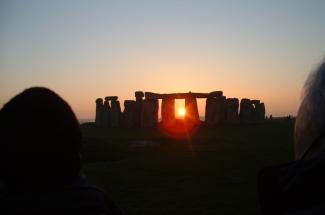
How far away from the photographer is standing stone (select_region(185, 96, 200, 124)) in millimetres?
33375

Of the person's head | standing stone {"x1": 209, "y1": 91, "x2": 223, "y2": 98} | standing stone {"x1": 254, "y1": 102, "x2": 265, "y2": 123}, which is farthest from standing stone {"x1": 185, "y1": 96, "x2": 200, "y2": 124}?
the person's head

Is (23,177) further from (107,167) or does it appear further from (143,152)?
(143,152)

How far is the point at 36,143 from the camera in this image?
2.41m

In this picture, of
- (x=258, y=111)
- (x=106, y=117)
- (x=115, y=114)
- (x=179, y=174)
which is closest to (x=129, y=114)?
(x=115, y=114)

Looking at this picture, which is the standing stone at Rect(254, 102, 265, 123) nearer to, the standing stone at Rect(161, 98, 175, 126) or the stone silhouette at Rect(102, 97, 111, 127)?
the standing stone at Rect(161, 98, 175, 126)

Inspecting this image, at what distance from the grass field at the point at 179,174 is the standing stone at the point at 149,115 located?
1284 cm

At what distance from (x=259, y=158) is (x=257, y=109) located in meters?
20.1

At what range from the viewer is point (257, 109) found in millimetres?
34125

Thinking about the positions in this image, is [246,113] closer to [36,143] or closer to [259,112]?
[259,112]

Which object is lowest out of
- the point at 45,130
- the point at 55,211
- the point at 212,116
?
the point at 212,116

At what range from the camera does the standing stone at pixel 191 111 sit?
109 feet

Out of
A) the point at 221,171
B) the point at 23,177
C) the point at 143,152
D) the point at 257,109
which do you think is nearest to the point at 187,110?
the point at 257,109

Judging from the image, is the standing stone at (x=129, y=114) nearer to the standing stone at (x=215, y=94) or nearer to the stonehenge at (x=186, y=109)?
the stonehenge at (x=186, y=109)

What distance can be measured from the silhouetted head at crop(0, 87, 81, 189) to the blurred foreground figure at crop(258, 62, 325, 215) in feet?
4.50
